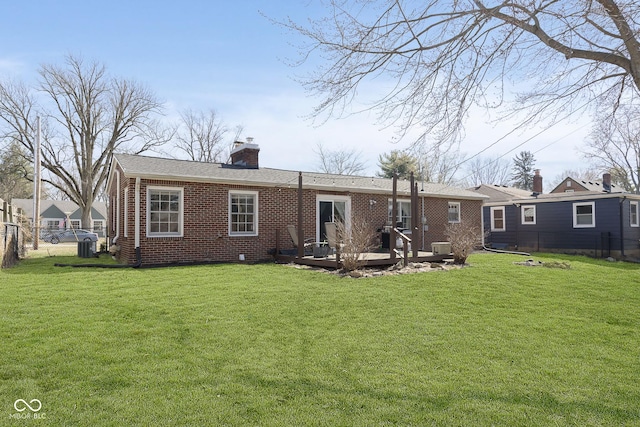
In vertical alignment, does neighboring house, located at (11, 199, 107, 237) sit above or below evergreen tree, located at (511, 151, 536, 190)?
below

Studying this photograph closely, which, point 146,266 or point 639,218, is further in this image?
point 639,218

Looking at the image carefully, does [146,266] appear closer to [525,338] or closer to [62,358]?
[62,358]

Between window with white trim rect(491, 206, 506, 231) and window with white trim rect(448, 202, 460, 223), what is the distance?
20.7 ft

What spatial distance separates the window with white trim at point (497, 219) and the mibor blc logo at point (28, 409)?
2388 cm

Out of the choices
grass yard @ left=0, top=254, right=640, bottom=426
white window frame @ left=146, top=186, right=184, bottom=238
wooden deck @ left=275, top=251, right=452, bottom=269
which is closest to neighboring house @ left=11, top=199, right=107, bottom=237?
white window frame @ left=146, top=186, right=184, bottom=238

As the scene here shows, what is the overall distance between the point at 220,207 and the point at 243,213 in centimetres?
82

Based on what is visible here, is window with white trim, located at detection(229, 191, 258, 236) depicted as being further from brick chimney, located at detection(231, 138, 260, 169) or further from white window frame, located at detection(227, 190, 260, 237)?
brick chimney, located at detection(231, 138, 260, 169)

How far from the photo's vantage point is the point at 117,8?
331 inches

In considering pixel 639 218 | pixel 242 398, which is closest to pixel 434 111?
pixel 242 398

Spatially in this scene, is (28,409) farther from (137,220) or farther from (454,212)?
(454,212)

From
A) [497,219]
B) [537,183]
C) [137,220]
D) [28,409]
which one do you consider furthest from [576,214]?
[28,409]

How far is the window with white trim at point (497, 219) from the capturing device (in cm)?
2366

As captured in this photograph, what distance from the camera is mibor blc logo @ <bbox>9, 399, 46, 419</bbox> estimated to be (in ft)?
10.7

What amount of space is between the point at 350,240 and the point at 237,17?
18.3 feet
